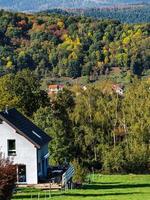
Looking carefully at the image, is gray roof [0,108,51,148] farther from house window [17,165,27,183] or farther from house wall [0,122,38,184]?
house window [17,165,27,183]

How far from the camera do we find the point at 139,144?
221ft

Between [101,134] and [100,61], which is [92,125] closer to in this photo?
[101,134]

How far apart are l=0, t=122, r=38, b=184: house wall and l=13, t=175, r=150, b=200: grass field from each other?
108 inches

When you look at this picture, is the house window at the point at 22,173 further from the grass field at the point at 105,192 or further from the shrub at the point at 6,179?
the shrub at the point at 6,179

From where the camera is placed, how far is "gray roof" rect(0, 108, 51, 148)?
44.8m

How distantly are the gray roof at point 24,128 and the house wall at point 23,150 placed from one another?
0.31m

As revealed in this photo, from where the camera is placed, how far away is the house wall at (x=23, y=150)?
1768 inches

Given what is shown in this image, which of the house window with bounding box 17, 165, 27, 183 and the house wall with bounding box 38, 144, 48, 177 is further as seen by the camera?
the house wall with bounding box 38, 144, 48, 177

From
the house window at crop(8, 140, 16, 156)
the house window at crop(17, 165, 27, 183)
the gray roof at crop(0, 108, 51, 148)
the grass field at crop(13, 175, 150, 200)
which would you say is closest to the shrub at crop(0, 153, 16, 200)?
the grass field at crop(13, 175, 150, 200)

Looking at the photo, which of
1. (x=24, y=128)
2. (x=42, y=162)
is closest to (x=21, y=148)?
(x=24, y=128)

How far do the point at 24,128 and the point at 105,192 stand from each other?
6.92 meters

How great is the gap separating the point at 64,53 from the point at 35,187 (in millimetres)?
157020

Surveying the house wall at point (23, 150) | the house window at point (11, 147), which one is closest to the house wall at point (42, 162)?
the house wall at point (23, 150)

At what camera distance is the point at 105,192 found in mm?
42406
